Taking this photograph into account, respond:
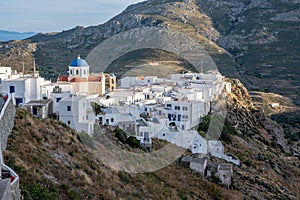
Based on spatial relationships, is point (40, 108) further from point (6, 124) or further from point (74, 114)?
point (6, 124)

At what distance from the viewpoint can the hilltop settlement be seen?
19.7m

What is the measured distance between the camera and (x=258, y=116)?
135 feet

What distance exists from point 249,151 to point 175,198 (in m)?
15.5

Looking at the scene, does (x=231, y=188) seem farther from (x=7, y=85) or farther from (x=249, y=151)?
(x=7, y=85)

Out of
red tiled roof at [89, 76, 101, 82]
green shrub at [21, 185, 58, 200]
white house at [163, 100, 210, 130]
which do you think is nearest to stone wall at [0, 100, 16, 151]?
green shrub at [21, 185, 58, 200]

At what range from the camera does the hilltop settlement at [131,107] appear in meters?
19.7

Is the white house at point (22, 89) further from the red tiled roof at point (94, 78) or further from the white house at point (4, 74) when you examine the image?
the red tiled roof at point (94, 78)

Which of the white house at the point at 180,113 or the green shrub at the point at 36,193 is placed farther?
the white house at the point at 180,113

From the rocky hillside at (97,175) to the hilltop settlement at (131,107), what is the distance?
3.81 feet

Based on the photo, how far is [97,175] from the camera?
13992 millimetres

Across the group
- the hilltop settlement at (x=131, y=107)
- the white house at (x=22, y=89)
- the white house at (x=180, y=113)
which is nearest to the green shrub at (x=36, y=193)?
the hilltop settlement at (x=131, y=107)

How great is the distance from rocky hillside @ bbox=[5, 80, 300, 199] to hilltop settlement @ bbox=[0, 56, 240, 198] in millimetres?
1162

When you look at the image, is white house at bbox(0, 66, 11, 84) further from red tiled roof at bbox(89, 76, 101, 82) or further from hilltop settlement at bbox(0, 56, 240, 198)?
red tiled roof at bbox(89, 76, 101, 82)

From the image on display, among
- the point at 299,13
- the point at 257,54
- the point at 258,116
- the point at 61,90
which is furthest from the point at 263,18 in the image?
the point at 61,90
